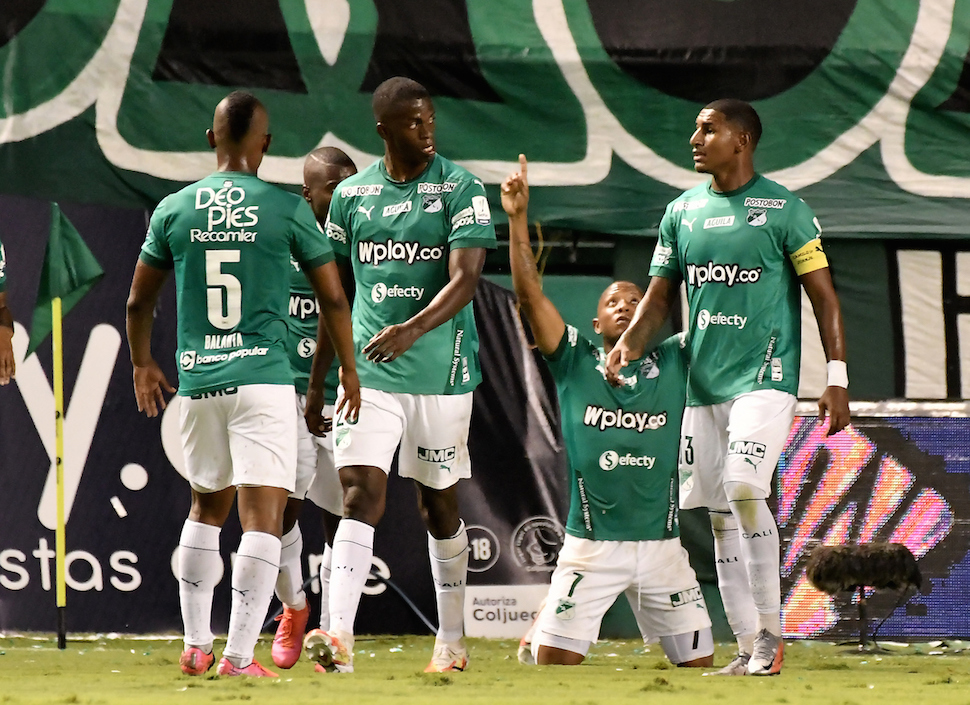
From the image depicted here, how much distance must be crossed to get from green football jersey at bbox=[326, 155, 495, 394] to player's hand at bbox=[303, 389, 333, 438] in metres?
0.29

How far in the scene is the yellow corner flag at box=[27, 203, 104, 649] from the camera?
7.20 m

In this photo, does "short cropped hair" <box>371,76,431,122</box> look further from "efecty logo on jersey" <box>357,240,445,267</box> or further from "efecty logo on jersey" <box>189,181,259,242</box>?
"efecty logo on jersey" <box>189,181,259,242</box>

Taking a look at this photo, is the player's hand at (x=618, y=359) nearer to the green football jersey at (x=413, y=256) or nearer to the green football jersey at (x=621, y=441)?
the green football jersey at (x=621, y=441)

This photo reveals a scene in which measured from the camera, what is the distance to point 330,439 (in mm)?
6383

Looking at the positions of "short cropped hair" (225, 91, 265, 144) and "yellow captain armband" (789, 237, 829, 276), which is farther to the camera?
"yellow captain armband" (789, 237, 829, 276)

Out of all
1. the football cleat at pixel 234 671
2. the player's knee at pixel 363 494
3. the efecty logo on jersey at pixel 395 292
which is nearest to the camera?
the football cleat at pixel 234 671

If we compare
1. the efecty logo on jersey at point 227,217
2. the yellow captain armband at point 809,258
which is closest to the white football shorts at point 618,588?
the yellow captain armband at point 809,258

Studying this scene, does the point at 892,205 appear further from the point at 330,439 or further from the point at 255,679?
the point at 255,679

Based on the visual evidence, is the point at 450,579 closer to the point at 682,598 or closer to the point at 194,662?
the point at 682,598

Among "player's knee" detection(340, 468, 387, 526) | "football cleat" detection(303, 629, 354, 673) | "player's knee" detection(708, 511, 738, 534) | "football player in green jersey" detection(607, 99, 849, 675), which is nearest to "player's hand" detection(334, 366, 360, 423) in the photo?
"player's knee" detection(340, 468, 387, 526)

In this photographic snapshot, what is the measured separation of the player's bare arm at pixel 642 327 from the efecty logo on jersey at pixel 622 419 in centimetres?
16

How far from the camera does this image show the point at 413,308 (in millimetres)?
5387

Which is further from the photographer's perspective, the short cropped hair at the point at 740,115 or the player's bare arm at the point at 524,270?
the short cropped hair at the point at 740,115

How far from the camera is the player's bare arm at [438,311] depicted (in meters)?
5.08
